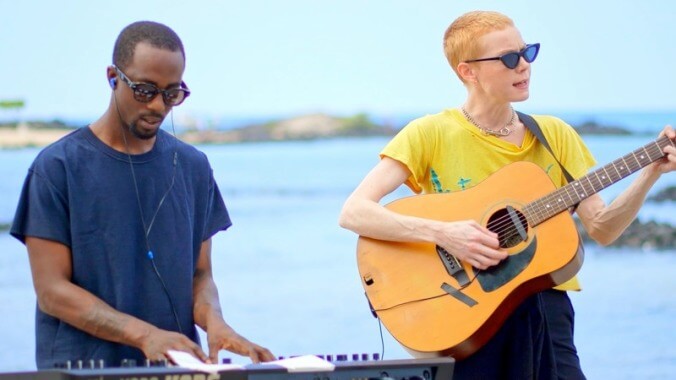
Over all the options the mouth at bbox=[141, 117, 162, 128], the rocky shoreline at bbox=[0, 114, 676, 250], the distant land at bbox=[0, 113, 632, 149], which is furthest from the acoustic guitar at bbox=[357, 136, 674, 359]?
the distant land at bbox=[0, 113, 632, 149]

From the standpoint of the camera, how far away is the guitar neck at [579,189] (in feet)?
12.1

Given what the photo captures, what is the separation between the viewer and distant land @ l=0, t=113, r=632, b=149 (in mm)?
7695

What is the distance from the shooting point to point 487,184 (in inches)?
150

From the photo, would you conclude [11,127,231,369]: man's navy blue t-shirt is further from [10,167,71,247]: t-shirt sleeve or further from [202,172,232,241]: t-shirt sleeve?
[202,172,232,241]: t-shirt sleeve

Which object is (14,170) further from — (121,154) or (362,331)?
(121,154)

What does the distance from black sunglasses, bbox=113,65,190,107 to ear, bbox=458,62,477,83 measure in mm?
933

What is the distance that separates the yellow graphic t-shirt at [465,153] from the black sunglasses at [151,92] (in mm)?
753

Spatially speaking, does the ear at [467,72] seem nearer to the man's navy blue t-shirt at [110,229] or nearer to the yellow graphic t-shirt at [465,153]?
the yellow graphic t-shirt at [465,153]

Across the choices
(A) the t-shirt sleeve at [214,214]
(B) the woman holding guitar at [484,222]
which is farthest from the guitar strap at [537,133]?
(A) the t-shirt sleeve at [214,214]

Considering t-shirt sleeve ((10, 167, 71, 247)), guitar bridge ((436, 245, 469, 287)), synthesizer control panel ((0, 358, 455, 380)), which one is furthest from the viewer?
guitar bridge ((436, 245, 469, 287))

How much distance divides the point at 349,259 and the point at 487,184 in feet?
13.5

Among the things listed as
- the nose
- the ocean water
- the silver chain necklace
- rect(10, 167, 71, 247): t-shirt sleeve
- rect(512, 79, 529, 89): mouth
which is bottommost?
the ocean water

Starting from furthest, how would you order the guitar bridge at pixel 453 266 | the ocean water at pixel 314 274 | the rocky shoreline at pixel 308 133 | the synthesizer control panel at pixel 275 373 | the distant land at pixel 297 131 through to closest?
the distant land at pixel 297 131
the rocky shoreline at pixel 308 133
the ocean water at pixel 314 274
the guitar bridge at pixel 453 266
the synthesizer control panel at pixel 275 373

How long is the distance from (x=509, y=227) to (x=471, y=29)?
1.87 ft
